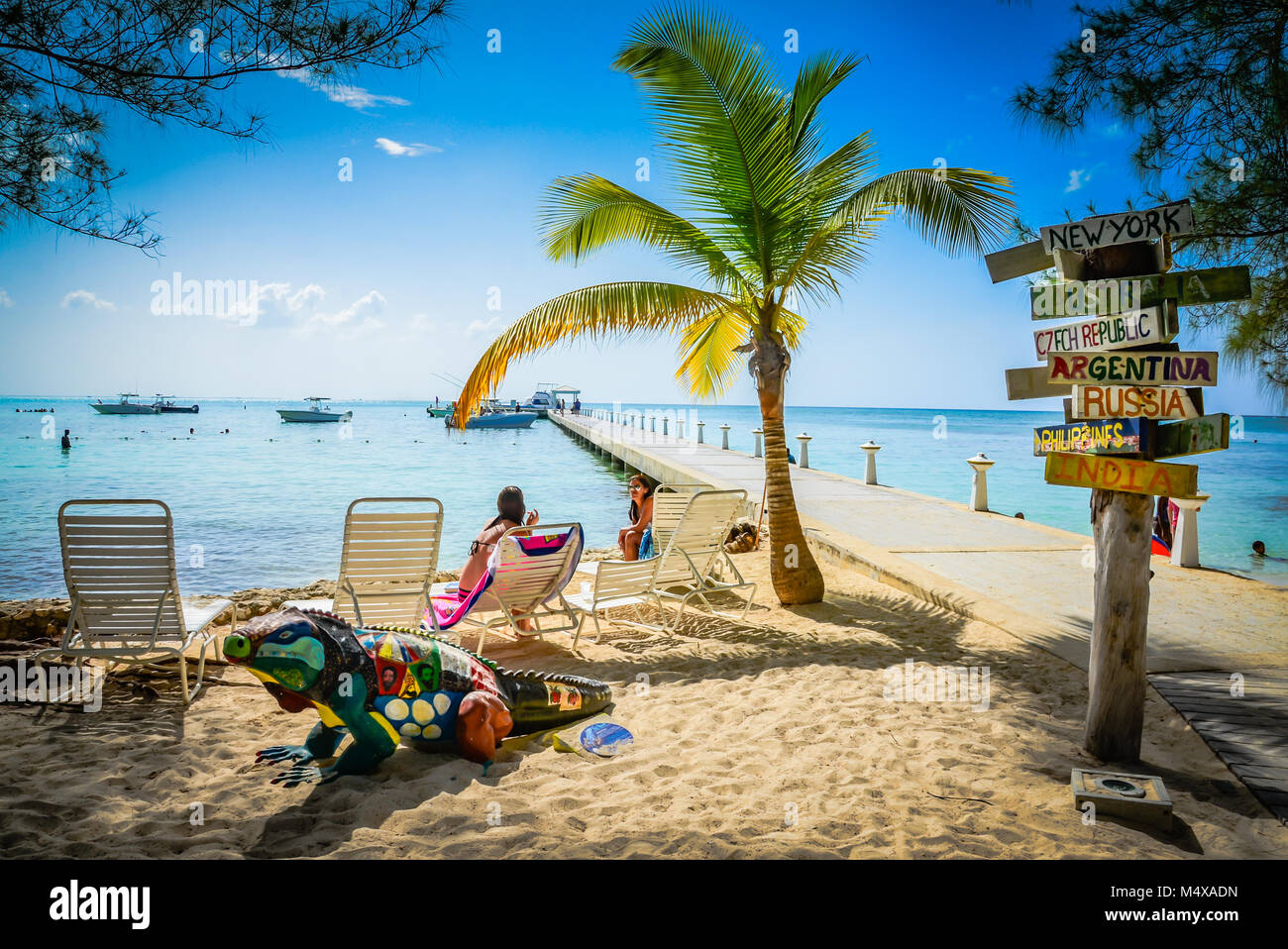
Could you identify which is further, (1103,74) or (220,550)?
(220,550)

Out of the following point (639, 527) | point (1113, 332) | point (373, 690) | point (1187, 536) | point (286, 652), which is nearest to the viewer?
point (286, 652)

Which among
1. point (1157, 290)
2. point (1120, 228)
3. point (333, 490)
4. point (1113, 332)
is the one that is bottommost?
point (333, 490)

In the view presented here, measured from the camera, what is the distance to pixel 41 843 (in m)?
2.59

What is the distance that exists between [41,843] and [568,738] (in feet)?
6.87

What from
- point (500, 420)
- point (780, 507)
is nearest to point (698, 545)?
point (780, 507)

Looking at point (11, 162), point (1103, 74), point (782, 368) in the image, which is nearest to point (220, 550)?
point (11, 162)

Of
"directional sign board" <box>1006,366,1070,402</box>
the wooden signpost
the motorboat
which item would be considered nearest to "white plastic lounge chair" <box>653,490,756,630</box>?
"directional sign board" <box>1006,366,1070,402</box>

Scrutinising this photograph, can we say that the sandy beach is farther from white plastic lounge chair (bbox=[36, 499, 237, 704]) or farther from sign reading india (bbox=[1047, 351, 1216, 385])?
sign reading india (bbox=[1047, 351, 1216, 385])

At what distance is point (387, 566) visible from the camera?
4941mm

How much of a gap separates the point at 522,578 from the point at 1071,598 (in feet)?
15.8

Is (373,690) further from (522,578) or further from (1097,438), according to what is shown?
(1097,438)

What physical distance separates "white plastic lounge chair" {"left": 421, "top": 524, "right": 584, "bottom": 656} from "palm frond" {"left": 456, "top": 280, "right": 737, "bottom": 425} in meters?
1.83

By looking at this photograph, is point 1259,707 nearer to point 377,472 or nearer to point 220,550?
point 220,550

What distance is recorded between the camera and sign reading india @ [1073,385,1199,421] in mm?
3172
